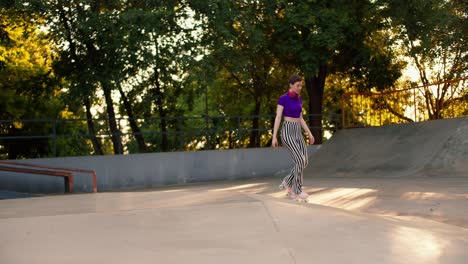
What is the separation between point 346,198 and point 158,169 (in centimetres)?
916

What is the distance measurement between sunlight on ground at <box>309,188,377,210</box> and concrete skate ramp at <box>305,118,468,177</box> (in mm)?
4544

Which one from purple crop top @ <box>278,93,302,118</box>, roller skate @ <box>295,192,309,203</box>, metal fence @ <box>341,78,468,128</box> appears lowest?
roller skate @ <box>295,192,309,203</box>

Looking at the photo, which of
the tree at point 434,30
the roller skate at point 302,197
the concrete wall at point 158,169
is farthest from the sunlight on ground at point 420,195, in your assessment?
the concrete wall at point 158,169

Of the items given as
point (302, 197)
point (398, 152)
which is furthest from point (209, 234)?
point (398, 152)

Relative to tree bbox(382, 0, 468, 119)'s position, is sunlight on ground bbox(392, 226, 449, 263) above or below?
below

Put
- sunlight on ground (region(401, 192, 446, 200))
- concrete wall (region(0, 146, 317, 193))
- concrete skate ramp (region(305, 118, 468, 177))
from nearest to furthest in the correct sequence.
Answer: sunlight on ground (region(401, 192, 446, 200))
concrete skate ramp (region(305, 118, 468, 177))
concrete wall (region(0, 146, 317, 193))

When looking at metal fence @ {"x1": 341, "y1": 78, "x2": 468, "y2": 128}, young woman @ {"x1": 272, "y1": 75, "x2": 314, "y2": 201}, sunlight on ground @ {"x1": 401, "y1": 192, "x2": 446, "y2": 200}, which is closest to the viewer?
young woman @ {"x1": 272, "y1": 75, "x2": 314, "y2": 201}

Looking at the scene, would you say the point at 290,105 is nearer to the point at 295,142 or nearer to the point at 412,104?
the point at 295,142

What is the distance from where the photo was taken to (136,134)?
788 inches

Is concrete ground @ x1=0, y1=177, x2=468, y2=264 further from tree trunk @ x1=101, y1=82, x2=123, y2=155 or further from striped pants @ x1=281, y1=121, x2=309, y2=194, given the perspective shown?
tree trunk @ x1=101, y1=82, x2=123, y2=155

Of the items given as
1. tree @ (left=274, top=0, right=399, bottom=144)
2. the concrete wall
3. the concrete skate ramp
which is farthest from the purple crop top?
tree @ (left=274, top=0, right=399, bottom=144)

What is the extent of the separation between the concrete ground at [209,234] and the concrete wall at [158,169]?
34.9 feet

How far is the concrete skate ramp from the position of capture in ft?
54.6

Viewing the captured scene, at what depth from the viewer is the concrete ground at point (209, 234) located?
471cm
